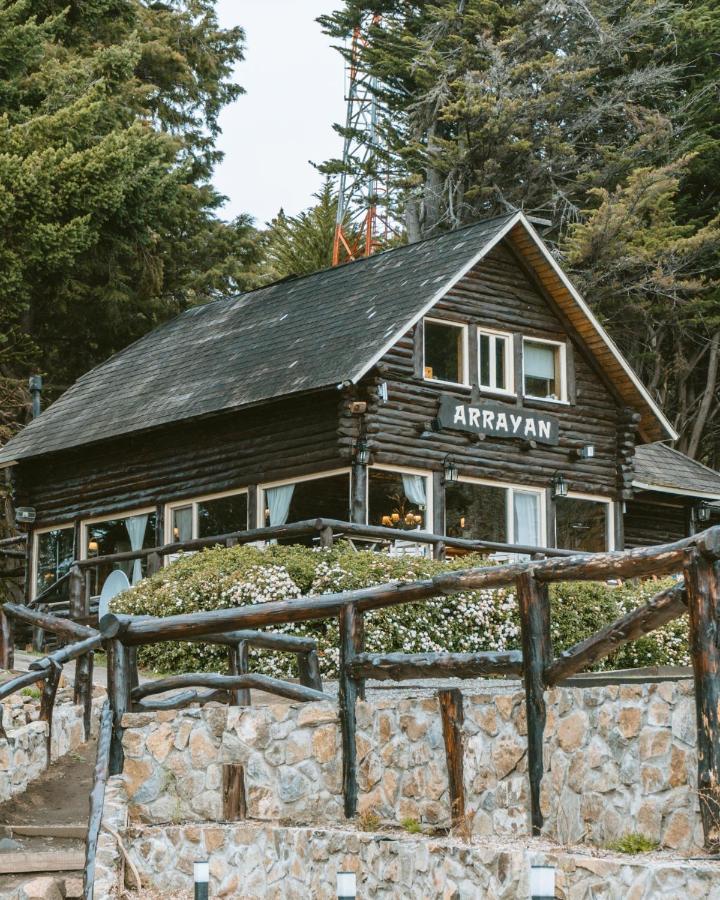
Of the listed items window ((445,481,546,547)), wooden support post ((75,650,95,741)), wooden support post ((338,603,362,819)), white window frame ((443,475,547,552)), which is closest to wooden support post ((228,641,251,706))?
wooden support post ((75,650,95,741))

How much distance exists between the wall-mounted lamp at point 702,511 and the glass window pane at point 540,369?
19.8 ft

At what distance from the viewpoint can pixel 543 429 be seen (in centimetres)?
2497

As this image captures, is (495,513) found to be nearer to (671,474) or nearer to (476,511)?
(476,511)

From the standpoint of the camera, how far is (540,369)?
25594 mm

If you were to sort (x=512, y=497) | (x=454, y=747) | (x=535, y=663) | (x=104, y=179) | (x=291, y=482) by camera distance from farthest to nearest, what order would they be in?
(x=104, y=179) → (x=512, y=497) → (x=291, y=482) → (x=454, y=747) → (x=535, y=663)

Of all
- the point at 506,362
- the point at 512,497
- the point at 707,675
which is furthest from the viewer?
the point at 506,362

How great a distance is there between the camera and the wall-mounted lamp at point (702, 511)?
30109mm

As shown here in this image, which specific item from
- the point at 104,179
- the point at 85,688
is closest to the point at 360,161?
the point at 104,179

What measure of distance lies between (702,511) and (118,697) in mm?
21404

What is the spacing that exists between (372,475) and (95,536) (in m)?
6.61

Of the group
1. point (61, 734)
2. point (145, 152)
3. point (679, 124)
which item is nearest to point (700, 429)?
point (679, 124)

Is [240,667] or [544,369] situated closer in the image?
[240,667]

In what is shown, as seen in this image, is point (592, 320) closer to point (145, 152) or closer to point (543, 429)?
point (543, 429)

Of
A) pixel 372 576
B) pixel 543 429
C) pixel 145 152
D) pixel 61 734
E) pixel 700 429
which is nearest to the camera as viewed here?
pixel 61 734
